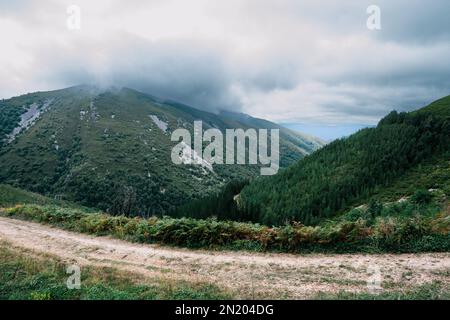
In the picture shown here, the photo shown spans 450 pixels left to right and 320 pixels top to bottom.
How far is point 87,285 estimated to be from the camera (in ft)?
38.3

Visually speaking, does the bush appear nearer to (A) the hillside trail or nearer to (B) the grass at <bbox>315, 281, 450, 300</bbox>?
(A) the hillside trail

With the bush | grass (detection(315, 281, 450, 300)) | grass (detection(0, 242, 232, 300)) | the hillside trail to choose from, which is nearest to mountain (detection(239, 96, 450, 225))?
the bush

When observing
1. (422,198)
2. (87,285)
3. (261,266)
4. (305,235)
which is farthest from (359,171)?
(87,285)

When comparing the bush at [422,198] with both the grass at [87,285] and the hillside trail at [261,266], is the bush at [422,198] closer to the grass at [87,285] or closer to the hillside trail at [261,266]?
the hillside trail at [261,266]

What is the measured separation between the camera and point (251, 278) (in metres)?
12.4

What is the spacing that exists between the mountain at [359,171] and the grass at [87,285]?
6425 cm

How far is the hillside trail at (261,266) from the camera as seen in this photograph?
11594 millimetres

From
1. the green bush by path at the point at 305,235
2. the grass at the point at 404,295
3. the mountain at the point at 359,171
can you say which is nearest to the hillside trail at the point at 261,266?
the grass at the point at 404,295

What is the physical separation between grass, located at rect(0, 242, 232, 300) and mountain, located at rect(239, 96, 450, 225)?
211 feet

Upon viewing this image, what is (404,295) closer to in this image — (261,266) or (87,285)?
(261,266)

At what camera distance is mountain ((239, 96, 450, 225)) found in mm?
87625

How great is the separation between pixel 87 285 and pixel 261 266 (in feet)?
20.6

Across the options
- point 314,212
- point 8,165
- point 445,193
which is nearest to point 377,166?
point 314,212
